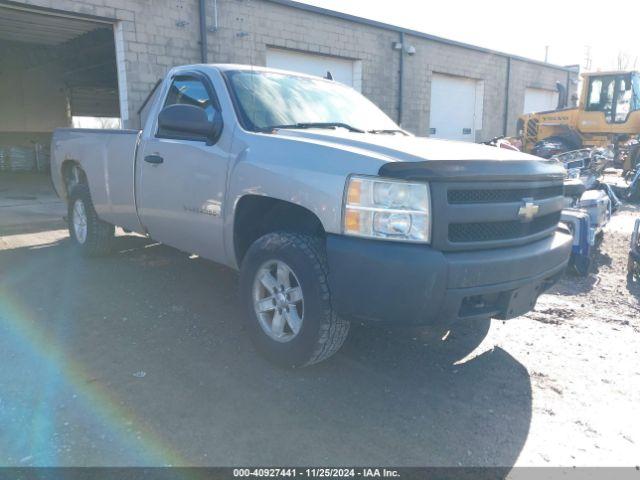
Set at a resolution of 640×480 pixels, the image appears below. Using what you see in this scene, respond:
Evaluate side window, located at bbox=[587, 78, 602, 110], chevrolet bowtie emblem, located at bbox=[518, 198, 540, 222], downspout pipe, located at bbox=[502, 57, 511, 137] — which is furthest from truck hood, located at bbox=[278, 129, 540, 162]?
downspout pipe, located at bbox=[502, 57, 511, 137]

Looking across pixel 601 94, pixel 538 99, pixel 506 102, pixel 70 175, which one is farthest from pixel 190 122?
pixel 538 99

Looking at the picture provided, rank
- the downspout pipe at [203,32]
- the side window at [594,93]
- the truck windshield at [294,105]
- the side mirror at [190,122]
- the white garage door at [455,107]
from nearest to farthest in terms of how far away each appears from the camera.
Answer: the side mirror at [190,122] → the truck windshield at [294,105] → the downspout pipe at [203,32] → the side window at [594,93] → the white garage door at [455,107]

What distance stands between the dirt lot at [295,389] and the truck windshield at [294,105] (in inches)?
66.7

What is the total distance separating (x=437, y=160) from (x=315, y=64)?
12.4 metres

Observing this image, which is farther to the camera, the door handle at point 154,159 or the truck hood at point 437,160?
the door handle at point 154,159

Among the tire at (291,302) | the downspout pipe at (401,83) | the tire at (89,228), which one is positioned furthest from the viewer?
the downspout pipe at (401,83)

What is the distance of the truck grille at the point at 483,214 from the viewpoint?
279 cm

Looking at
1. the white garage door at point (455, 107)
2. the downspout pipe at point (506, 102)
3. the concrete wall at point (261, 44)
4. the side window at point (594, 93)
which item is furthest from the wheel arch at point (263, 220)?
the downspout pipe at point (506, 102)

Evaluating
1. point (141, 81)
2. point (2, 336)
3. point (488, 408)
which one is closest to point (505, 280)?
point (488, 408)

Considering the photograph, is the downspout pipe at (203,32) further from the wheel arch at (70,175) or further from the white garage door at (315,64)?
the wheel arch at (70,175)

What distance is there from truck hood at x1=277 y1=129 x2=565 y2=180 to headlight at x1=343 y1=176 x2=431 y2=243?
3.0 inches

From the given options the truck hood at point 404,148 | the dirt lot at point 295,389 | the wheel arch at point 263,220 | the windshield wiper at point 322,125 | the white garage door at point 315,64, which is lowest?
the dirt lot at point 295,389

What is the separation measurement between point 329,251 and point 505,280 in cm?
103

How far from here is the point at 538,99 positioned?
85.1ft
